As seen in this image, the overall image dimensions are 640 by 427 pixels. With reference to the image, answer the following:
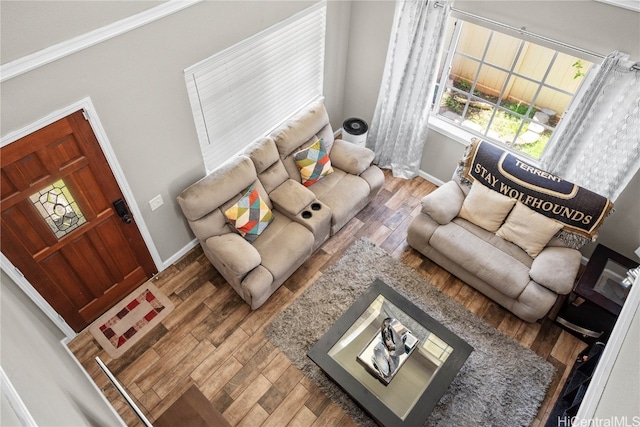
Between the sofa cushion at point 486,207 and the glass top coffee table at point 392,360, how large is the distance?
114 centimetres

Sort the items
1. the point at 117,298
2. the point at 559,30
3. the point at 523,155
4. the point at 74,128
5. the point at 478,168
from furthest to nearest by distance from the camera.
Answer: the point at 523,155 < the point at 478,168 < the point at 117,298 < the point at 559,30 < the point at 74,128

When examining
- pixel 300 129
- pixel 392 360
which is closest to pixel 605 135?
pixel 392 360

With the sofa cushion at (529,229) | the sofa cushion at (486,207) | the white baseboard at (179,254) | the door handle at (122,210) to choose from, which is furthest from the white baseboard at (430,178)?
the door handle at (122,210)

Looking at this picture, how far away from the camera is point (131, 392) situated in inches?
126

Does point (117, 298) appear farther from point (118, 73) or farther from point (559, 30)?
point (559, 30)

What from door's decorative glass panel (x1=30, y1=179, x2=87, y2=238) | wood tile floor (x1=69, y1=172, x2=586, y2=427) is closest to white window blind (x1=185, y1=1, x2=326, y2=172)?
door's decorative glass panel (x1=30, y1=179, x2=87, y2=238)

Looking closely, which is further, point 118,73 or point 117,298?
point 117,298

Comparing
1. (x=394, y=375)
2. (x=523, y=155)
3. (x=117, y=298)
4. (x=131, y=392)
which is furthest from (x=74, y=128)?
(x=523, y=155)

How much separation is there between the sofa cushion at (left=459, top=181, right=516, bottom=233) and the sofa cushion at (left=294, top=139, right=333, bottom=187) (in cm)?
145

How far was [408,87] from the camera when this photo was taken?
14.2 ft

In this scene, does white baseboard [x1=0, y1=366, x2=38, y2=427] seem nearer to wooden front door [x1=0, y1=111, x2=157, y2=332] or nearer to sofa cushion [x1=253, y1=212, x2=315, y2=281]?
wooden front door [x1=0, y1=111, x2=157, y2=332]

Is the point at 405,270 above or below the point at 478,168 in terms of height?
below

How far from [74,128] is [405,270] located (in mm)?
Answer: 3009

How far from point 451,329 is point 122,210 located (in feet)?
9.60
